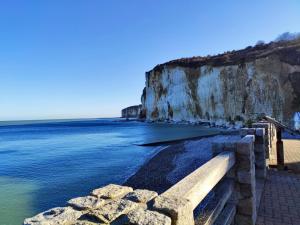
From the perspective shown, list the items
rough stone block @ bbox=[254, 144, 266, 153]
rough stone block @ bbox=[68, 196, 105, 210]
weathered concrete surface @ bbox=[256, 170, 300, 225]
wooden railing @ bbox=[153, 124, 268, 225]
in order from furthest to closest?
rough stone block @ bbox=[254, 144, 266, 153] → weathered concrete surface @ bbox=[256, 170, 300, 225] → rough stone block @ bbox=[68, 196, 105, 210] → wooden railing @ bbox=[153, 124, 268, 225]

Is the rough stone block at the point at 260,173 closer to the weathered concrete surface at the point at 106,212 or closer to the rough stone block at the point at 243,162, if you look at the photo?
the rough stone block at the point at 243,162

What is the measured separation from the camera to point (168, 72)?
203 feet

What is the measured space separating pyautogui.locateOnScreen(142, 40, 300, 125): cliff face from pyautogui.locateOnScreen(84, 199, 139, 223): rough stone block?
36698 mm

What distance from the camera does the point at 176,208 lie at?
1809mm

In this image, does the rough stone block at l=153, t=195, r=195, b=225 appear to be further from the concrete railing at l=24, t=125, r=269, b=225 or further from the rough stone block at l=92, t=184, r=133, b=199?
the rough stone block at l=92, t=184, r=133, b=199

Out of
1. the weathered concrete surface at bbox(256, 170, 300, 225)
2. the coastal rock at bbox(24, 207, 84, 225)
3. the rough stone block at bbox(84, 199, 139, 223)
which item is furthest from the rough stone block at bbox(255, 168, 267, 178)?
the coastal rock at bbox(24, 207, 84, 225)

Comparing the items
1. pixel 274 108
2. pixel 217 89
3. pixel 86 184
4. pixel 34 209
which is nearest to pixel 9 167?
pixel 86 184

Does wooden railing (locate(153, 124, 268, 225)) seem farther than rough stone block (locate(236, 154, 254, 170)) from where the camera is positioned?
No

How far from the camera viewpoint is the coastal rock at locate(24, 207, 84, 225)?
1750 mm

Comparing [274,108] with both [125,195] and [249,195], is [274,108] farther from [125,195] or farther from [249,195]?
[125,195]

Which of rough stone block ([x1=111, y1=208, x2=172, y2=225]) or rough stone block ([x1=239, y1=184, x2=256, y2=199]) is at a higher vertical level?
rough stone block ([x1=111, y1=208, x2=172, y2=225])

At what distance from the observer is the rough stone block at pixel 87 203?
6.72 ft

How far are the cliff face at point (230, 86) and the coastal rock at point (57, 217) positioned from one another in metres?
37.0

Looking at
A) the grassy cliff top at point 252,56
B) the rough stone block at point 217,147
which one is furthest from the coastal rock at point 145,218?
the grassy cliff top at point 252,56
